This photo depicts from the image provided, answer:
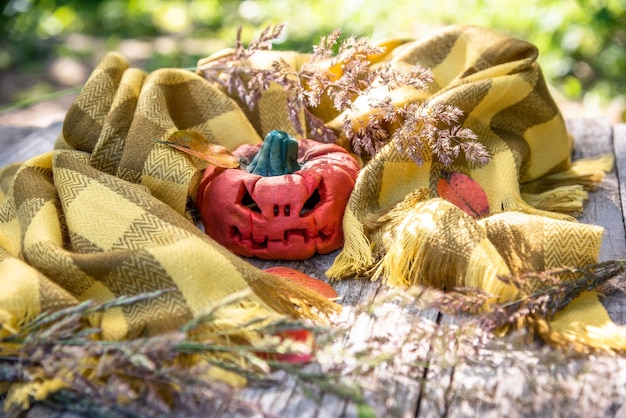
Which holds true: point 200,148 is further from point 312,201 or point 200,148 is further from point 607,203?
point 607,203

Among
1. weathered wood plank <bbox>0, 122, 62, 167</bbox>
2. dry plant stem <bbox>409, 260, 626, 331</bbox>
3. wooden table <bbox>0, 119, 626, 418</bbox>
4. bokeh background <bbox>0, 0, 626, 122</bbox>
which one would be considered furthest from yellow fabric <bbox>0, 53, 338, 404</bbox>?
bokeh background <bbox>0, 0, 626, 122</bbox>

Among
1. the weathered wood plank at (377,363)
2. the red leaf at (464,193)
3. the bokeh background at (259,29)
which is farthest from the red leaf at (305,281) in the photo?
the bokeh background at (259,29)

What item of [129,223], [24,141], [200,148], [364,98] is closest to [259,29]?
[24,141]

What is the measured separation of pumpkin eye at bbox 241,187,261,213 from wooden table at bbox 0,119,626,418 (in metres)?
0.42

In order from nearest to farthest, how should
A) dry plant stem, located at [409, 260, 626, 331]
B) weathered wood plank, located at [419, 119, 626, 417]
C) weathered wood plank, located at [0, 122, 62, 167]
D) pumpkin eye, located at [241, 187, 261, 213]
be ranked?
weathered wood plank, located at [419, 119, 626, 417], dry plant stem, located at [409, 260, 626, 331], pumpkin eye, located at [241, 187, 261, 213], weathered wood plank, located at [0, 122, 62, 167]

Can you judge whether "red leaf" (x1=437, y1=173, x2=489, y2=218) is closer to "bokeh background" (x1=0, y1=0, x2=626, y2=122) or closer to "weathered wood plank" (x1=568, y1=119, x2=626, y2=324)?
"weathered wood plank" (x1=568, y1=119, x2=626, y2=324)

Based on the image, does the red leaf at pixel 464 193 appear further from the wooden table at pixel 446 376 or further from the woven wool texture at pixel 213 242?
the wooden table at pixel 446 376

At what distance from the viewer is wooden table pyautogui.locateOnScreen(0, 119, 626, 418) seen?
1.51 meters

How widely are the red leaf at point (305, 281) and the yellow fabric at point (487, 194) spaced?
0.09 m

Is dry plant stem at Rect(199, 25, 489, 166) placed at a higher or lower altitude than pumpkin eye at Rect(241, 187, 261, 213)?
higher

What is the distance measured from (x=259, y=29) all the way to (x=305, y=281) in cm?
343

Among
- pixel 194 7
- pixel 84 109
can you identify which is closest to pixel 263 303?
pixel 84 109

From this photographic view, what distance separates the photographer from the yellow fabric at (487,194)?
1860 mm

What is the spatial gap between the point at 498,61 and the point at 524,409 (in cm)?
124
